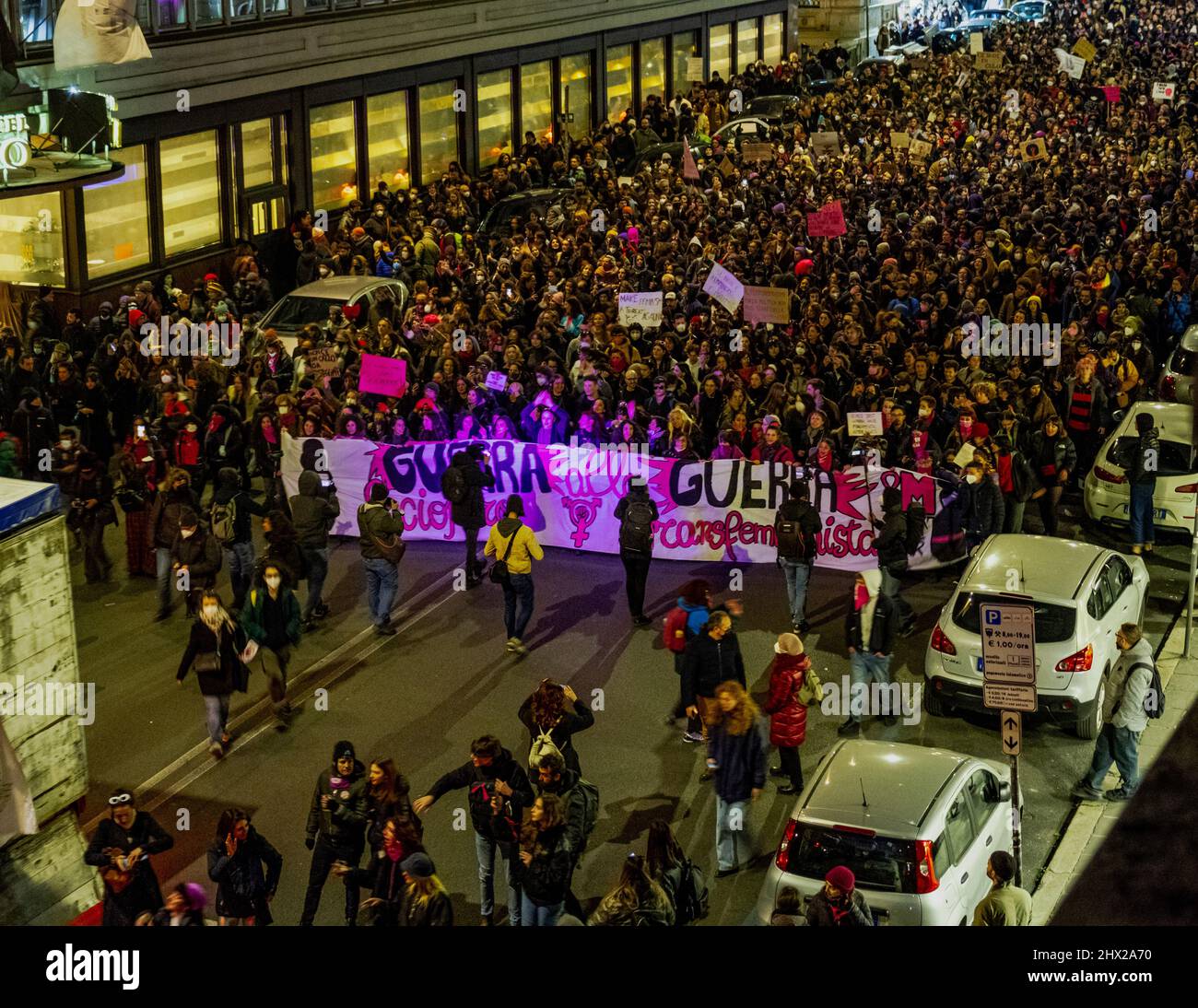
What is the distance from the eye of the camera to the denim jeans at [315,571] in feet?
48.4

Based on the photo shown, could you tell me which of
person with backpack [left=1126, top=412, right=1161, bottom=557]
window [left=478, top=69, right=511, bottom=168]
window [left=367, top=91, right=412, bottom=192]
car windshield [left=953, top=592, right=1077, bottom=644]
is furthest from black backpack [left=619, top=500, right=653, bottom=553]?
window [left=478, top=69, right=511, bottom=168]

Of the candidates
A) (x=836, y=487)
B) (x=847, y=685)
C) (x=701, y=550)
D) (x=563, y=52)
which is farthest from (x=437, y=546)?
(x=563, y=52)

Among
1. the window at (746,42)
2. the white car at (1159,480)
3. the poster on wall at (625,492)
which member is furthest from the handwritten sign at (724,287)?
the window at (746,42)

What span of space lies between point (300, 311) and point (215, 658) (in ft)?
40.5

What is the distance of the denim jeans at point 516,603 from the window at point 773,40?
43.2 m

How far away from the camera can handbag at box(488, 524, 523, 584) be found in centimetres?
1395

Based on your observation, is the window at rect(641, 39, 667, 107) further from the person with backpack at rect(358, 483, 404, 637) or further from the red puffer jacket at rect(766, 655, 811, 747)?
the red puffer jacket at rect(766, 655, 811, 747)

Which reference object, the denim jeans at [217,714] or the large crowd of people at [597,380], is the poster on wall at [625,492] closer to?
the large crowd of people at [597,380]

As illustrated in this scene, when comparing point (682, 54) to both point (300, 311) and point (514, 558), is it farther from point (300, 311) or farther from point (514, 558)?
point (514, 558)

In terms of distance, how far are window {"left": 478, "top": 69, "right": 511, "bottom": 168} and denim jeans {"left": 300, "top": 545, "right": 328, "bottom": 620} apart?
24900 millimetres

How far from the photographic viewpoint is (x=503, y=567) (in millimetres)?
14078
